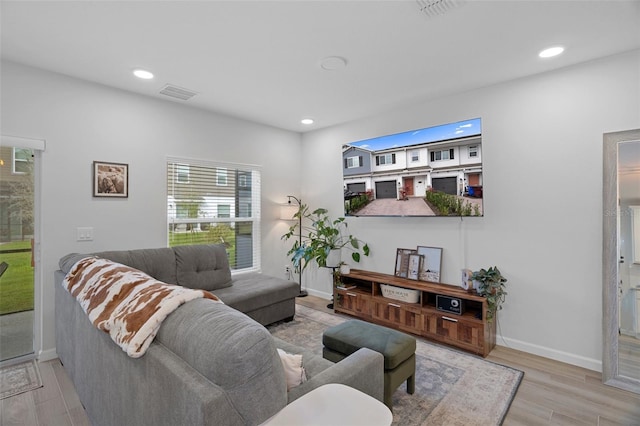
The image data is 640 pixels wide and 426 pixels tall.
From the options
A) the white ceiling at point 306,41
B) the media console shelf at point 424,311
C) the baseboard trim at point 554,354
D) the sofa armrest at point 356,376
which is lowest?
the baseboard trim at point 554,354

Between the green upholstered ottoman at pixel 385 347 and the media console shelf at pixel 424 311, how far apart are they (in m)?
0.94

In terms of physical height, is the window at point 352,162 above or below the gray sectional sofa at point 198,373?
above

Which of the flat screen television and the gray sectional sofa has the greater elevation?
the flat screen television

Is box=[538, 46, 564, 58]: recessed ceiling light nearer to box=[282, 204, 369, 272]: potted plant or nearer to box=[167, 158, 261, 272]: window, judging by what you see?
box=[282, 204, 369, 272]: potted plant

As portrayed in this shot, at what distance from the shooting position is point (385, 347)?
2.11 metres

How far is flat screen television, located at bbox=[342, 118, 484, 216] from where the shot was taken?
310 centimetres

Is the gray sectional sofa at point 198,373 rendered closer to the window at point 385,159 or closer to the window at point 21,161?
the window at point 21,161

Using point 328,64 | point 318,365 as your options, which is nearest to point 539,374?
point 318,365

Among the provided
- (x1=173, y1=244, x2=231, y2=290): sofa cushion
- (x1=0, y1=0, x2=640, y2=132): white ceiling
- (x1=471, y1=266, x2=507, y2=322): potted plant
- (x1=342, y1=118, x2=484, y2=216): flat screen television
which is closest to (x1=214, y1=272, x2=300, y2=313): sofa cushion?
(x1=173, y1=244, x2=231, y2=290): sofa cushion

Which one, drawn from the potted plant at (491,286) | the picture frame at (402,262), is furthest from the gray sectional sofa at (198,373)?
the picture frame at (402,262)

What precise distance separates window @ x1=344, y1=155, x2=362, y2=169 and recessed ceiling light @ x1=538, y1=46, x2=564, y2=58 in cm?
Result: 204

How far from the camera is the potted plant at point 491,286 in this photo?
9.55ft

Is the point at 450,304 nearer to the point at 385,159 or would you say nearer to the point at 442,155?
the point at 442,155

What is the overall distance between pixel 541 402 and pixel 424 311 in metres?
1.17
